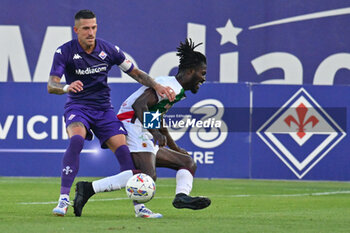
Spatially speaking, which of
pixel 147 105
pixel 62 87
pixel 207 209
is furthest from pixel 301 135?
pixel 62 87

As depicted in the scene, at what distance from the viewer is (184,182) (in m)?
7.96

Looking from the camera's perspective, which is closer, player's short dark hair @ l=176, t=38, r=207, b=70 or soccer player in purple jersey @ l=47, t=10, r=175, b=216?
soccer player in purple jersey @ l=47, t=10, r=175, b=216

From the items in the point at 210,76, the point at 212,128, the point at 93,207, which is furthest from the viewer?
the point at 210,76

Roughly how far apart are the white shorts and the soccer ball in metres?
0.52

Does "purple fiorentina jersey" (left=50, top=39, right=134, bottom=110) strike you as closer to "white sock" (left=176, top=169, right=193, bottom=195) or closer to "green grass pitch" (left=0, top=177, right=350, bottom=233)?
"white sock" (left=176, top=169, right=193, bottom=195)

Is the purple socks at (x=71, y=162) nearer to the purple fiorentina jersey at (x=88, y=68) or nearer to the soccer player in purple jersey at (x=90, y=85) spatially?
the soccer player in purple jersey at (x=90, y=85)

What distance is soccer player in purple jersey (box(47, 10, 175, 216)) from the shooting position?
25.9 ft

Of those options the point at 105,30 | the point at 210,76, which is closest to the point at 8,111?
the point at 105,30

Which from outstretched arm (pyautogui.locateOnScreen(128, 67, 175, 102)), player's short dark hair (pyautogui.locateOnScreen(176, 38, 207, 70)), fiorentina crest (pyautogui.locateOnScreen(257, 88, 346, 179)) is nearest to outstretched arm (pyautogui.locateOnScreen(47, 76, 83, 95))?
outstretched arm (pyautogui.locateOnScreen(128, 67, 175, 102))

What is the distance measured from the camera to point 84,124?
792 cm

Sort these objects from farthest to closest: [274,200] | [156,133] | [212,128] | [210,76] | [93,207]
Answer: [210,76] → [212,128] → [274,200] → [93,207] → [156,133]

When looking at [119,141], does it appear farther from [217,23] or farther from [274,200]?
[217,23]

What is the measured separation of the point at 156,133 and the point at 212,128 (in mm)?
6836

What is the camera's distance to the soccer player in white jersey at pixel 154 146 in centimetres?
778
